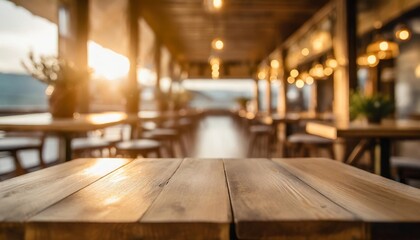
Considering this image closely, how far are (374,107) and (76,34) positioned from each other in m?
3.89

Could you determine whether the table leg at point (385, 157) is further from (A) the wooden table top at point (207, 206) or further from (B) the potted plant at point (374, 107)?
(A) the wooden table top at point (207, 206)

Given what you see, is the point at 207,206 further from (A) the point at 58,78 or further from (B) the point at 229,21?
(B) the point at 229,21

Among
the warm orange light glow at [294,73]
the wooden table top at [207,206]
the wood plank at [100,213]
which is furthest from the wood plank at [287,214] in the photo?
the warm orange light glow at [294,73]

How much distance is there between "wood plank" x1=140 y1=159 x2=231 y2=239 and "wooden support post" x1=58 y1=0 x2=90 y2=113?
389 centimetres

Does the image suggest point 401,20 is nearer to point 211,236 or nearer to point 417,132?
point 417,132

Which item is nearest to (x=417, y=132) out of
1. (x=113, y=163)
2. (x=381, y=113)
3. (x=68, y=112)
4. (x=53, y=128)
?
(x=381, y=113)

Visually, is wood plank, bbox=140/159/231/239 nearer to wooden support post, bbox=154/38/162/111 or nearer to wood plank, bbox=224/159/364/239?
wood plank, bbox=224/159/364/239

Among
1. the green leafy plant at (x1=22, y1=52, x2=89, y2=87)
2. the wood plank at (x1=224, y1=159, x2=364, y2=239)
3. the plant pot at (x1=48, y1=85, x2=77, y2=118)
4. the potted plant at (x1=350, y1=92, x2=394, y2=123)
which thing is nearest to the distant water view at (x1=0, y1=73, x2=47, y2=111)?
the plant pot at (x1=48, y1=85, x2=77, y2=118)

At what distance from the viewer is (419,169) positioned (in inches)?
92.7

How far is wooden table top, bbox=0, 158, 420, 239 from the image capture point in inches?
24.2

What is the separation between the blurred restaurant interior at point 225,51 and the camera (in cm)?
334

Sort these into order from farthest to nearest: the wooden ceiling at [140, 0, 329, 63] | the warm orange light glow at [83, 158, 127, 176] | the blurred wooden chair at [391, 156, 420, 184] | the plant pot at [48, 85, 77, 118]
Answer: the wooden ceiling at [140, 0, 329, 63] → the plant pot at [48, 85, 77, 118] → the blurred wooden chair at [391, 156, 420, 184] → the warm orange light glow at [83, 158, 127, 176]

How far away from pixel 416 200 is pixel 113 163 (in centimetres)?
100

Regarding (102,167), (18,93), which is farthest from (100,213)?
Result: (18,93)
